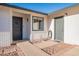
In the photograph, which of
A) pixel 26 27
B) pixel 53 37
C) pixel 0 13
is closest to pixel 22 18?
pixel 26 27

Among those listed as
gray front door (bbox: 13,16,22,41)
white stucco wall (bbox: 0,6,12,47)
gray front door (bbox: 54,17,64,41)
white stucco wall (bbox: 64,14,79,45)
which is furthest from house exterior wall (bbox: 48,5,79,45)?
gray front door (bbox: 13,16,22,41)

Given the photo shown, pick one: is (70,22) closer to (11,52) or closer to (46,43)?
(46,43)

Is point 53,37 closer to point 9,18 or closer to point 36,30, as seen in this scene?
point 36,30

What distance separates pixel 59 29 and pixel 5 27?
3.76 metres

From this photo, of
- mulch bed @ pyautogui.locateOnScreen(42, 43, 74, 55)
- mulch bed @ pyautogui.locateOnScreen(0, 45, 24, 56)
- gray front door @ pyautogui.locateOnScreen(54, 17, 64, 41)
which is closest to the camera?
mulch bed @ pyautogui.locateOnScreen(0, 45, 24, 56)

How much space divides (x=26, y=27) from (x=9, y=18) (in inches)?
108

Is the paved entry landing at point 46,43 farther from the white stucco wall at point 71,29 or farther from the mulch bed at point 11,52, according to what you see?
the mulch bed at point 11,52

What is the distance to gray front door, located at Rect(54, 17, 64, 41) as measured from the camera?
6750 millimetres

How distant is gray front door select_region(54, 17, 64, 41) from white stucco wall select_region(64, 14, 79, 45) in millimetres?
235

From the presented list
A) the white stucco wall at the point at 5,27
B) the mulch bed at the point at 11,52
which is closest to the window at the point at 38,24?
the white stucco wall at the point at 5,27

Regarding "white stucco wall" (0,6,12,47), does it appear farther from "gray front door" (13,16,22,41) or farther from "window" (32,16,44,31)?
"window" (32,16,44,31)

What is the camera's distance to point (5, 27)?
21.6 ft

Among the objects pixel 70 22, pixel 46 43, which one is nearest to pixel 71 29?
pixel 70 22

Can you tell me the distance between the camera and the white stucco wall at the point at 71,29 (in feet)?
20.8
